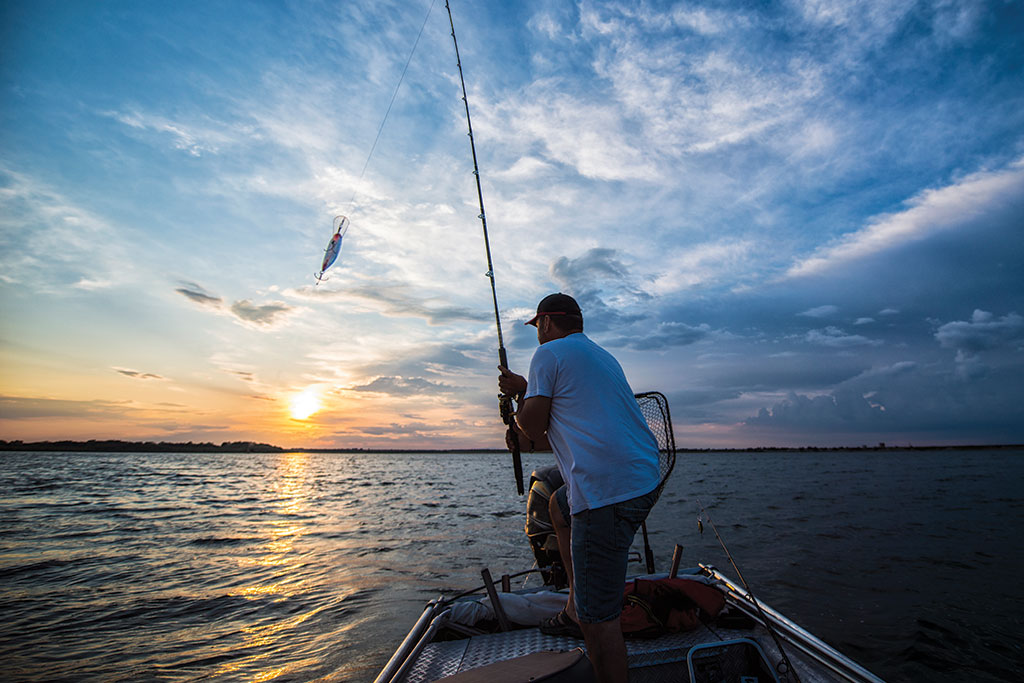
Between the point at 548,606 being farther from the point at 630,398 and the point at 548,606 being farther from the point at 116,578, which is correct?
the point at 116,578

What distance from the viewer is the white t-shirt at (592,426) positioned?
105 inches

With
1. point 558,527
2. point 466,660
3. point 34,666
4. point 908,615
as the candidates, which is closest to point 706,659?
point 558,527

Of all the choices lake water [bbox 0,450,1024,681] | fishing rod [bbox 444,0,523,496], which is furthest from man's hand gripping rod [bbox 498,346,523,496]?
lake water [bbox 0,450,1024,681]

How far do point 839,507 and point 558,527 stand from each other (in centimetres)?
2027

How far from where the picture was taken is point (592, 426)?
2.75m

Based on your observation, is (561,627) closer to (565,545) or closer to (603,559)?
(565,545)

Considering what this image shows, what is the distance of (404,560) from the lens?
11.1 meters

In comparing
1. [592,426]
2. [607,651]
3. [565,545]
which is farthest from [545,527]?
[592,426]

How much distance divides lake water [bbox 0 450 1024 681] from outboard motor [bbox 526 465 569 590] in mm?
2522

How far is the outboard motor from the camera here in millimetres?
4703

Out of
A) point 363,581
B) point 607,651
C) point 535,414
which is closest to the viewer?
point 607,651

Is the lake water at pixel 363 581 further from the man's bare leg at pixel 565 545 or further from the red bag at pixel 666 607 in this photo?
the red bag at pixel 666 607

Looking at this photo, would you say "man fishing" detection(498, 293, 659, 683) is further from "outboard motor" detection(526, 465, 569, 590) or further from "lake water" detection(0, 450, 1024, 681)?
"lake water" detection(0, 450, 1024, 681)

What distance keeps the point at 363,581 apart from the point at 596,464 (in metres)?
8.63
